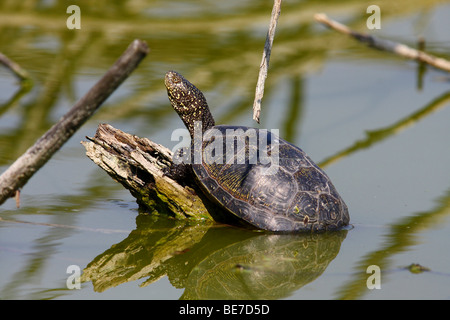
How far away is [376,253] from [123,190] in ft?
7.43

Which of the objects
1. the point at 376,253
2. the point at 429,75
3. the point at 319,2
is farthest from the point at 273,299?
the point at 319,2

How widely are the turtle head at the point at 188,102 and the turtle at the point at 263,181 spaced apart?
1.66ft

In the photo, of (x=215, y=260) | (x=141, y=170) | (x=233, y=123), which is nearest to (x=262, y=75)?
(x=215, y=260)

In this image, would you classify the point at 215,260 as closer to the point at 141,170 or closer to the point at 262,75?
the point at 141,170

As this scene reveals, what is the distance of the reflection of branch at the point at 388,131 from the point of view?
21.0ft

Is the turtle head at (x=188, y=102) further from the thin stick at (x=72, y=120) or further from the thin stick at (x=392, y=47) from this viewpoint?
the thin stick at (x=392, y=47)

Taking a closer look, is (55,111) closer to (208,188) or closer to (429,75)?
(208,188)

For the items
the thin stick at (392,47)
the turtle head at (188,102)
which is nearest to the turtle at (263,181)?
the turtle head at (188,102)

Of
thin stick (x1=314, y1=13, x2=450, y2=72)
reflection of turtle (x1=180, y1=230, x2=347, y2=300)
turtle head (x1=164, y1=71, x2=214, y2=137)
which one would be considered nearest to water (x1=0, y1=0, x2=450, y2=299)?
reflection of turtle (x1=180, y1=230, x2=347, y2=300)

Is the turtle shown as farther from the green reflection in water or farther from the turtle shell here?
the green reflection in water

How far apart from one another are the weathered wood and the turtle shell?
7.5 inches

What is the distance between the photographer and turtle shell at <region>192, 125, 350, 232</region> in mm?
4715

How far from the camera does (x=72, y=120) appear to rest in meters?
3.14

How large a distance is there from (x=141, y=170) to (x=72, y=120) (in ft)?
5.84
